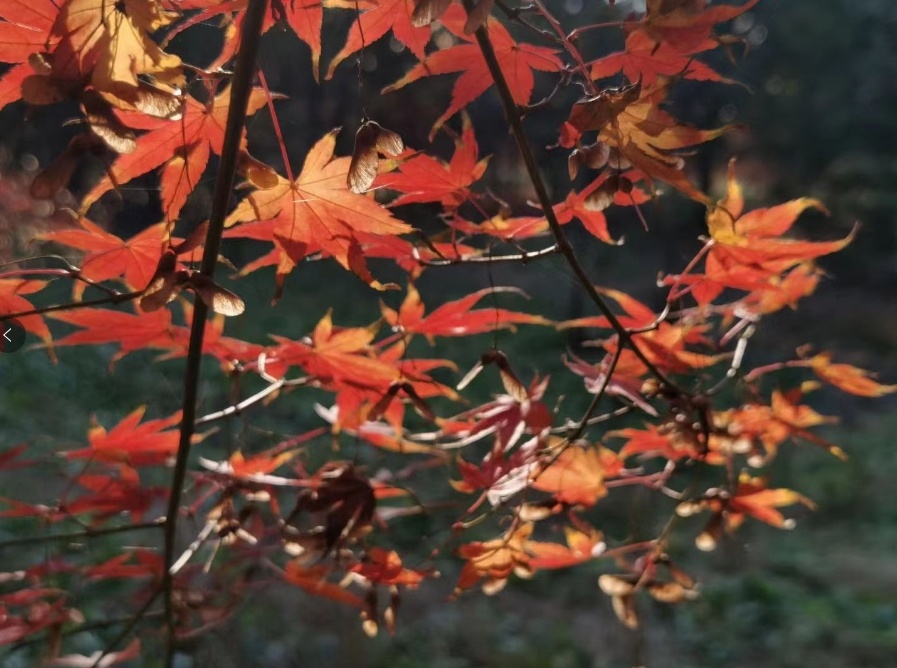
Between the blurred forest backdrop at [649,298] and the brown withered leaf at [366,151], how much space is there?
232 millimetres

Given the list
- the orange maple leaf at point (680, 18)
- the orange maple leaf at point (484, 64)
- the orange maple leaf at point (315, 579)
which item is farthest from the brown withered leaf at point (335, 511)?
the orange maple leaf at point (680, 18)

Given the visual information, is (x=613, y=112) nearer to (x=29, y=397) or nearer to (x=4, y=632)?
(x=4, y=632)

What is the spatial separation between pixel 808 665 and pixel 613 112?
2.27 meters

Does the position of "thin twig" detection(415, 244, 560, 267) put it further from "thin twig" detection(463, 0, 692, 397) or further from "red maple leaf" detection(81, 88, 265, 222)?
"red maple leaf" detection(81, 88, 265, 222)

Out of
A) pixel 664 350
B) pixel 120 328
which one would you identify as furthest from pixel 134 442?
pixel 664 350

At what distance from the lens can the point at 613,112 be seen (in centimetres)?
38

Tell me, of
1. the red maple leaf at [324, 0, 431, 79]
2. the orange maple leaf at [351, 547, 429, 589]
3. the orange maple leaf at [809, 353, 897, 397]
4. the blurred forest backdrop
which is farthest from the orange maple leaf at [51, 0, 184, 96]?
the orange maple leaf at [809, 353, 897, 397]

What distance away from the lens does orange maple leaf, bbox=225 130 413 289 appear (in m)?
0.47

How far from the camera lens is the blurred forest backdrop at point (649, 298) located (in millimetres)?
2074

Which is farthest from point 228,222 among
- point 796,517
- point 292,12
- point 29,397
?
point 796,517

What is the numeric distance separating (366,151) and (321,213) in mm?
97

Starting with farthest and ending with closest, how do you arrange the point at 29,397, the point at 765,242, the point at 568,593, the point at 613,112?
the point at 29,397 → the point at 568,593 → the point at 765,242 → the point at 613,112

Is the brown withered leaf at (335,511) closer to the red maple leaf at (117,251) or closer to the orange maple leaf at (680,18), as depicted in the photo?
the red maple leaf at (117,251)

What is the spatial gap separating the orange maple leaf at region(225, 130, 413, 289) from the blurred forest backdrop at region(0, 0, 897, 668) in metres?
0.16
